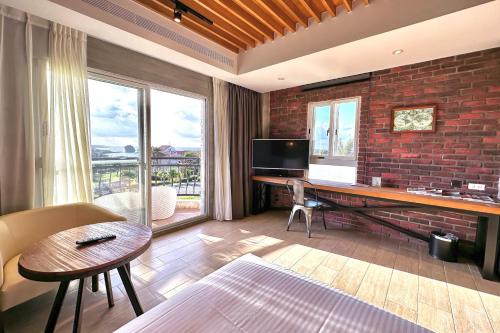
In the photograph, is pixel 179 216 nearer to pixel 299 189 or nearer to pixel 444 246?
pixel 299 189

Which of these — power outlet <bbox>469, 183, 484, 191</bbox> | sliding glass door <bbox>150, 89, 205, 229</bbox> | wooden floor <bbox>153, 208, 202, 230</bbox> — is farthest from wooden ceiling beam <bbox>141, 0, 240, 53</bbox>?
power outlet <bbox>469, 183, 484, 191</bbox>

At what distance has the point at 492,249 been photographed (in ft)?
7.03

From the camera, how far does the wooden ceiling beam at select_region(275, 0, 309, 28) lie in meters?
2.12

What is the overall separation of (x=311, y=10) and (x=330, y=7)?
0.59 feet

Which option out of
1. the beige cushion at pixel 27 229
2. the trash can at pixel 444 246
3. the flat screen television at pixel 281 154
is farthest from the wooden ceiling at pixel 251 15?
the trash can at pixel 444 246

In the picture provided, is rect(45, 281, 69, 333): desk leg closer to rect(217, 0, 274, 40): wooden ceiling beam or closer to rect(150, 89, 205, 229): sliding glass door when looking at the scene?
rect(150, 89, 205, 229): sliding glass door

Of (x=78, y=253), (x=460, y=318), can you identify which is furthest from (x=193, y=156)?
(x=460, y=318)

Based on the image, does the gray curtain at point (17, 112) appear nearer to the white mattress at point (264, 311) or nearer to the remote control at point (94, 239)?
the remote control at point (94, 239)

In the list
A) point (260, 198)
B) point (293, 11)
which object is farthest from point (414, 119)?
point (260, 198)

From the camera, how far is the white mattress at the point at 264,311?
84cm

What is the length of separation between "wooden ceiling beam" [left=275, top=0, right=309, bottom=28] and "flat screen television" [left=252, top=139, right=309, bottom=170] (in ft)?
5.88

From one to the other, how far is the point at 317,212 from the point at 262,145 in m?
1.55

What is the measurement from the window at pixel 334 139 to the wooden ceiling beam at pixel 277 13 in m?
1.56

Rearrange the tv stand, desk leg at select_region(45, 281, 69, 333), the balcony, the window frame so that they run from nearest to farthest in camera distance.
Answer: desk leg at select_region(45, 281, 69, 333)
the balcony
the window frame
the tv stand
